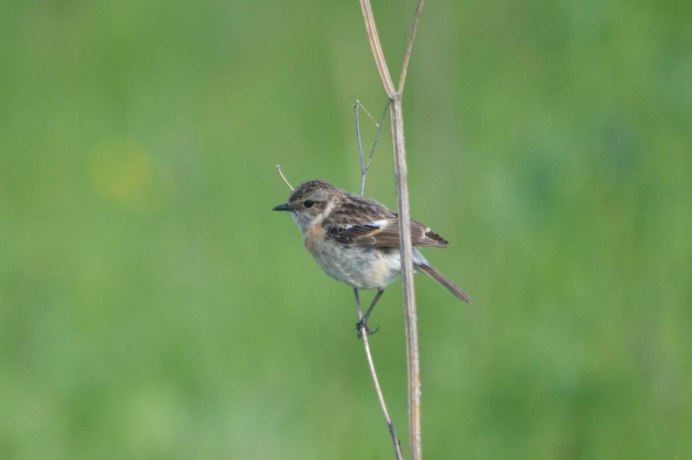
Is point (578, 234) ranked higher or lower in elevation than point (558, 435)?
higher

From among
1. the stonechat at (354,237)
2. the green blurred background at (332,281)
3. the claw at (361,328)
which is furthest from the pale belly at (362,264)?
the green blurred background at (332,281)

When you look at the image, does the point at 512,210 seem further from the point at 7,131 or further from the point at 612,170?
the point at 7,131

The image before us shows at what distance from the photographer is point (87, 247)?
10.2m

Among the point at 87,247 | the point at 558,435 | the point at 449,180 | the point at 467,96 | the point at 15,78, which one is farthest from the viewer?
the point at 15,78

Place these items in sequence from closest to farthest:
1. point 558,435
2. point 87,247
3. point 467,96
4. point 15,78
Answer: point 558,435 < point 87,247 < point 467,96 < point 15,78

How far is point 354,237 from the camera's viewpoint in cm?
743

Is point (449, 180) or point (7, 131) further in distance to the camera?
point (7, 131)

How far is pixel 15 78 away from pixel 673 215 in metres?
7.75

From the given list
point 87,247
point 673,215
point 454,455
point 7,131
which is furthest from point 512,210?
point 7,131

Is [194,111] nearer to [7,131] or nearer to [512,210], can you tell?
[7,131]

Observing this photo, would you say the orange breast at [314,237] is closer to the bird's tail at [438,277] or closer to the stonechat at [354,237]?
the stonechat at [354,237]

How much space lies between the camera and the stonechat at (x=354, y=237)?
7156mm

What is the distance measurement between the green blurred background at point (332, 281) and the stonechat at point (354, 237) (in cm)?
65

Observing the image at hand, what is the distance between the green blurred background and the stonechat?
2.12 feet
